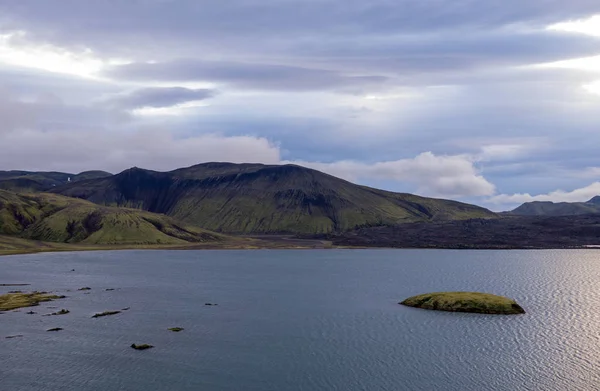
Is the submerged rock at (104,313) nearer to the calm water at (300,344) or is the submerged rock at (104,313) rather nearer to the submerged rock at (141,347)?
the calm water at (300,344)

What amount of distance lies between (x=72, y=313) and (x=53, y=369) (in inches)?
1730

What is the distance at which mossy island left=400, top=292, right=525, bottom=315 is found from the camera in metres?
112

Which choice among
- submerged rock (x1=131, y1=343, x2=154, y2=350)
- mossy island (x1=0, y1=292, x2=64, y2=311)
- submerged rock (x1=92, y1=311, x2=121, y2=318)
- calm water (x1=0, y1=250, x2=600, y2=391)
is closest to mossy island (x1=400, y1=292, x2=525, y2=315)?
calm water (x1=0, y1=250, x2=600, y2=391)

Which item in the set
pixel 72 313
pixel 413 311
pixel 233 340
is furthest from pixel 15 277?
pixel 413 311

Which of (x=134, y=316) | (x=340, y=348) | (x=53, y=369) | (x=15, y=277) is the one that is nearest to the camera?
(x=53, y=369)

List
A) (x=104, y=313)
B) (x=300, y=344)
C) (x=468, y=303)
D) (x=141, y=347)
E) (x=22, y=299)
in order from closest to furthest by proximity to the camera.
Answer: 1. (x=141, y=347)
2. (x=300, y=344)
3. (x=104, y=313)
4. (x=468, y=303)
5. (x=22, y=299)

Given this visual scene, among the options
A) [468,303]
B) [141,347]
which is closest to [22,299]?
[141,347]

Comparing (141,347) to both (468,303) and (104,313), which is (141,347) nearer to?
(104,313)

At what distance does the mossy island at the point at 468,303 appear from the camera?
112m

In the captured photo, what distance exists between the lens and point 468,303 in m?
114

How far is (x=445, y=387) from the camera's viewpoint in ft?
213

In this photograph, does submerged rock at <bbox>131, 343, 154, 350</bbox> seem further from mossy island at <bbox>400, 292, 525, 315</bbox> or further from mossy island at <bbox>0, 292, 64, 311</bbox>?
mossy island at <bbox>400, 292, 525, 315</bbox>

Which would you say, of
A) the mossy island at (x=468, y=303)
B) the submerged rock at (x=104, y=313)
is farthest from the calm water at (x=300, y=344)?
the mossy island at (x=468, y=303)

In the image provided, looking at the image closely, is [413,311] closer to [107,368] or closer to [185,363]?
[185,363]
